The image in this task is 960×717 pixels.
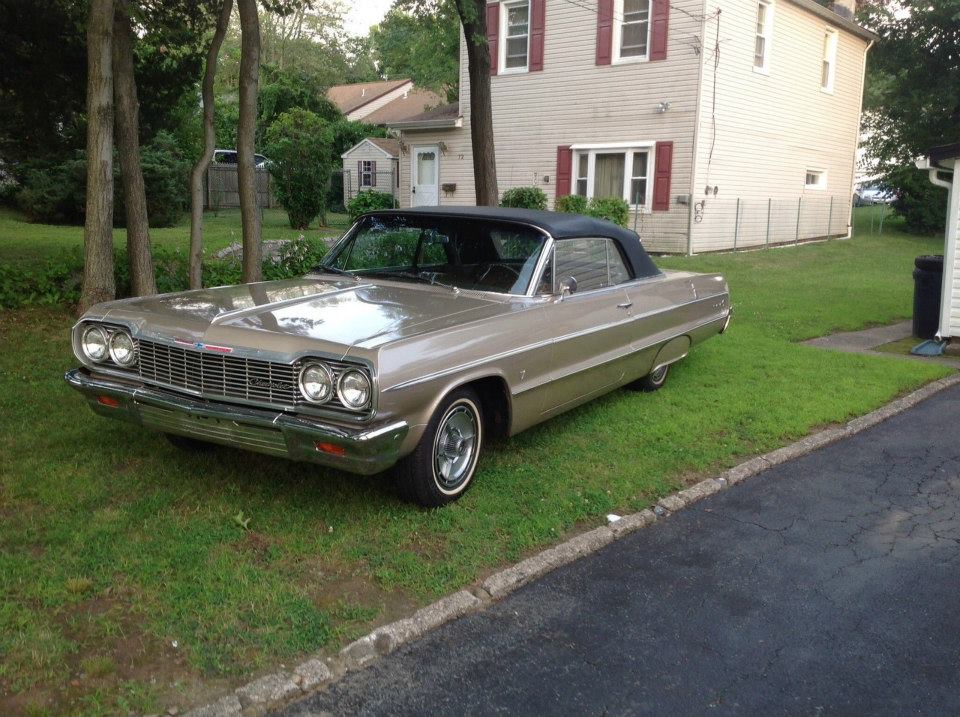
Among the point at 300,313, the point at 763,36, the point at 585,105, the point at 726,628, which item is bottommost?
the point at 726,628

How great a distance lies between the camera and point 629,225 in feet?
64.5

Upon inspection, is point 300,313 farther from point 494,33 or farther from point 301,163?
point 494,33

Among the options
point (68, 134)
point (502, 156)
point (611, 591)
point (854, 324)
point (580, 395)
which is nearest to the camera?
point (611, 591)

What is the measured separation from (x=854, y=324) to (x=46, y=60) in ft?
35.3

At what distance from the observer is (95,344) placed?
15.5 ft

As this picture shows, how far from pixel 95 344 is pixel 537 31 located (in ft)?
59.2

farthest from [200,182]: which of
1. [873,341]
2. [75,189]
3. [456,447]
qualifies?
[75,189]

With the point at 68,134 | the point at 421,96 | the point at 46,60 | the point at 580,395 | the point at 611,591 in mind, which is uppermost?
the point at 421,96

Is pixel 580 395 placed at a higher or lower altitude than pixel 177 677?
higher

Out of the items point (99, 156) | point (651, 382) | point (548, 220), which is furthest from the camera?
point (99, 156)

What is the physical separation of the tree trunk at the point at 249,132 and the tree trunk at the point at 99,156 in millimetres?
1257

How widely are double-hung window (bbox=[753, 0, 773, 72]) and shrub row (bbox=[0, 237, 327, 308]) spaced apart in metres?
13.9

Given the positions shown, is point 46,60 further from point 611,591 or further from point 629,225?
point 629,225

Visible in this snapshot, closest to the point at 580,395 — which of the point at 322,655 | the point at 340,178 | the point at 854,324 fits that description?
the point at 322,655
